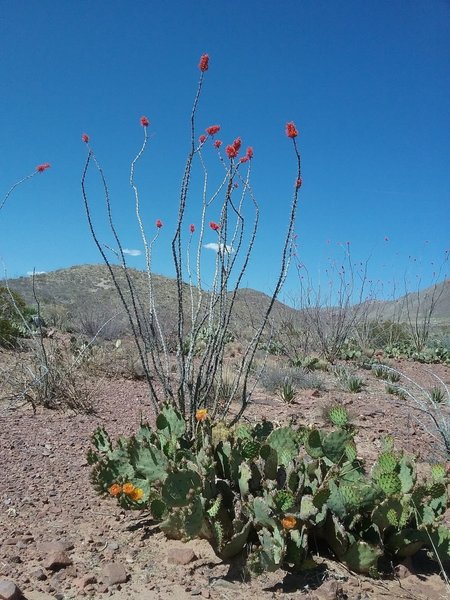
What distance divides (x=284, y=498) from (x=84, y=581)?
986 millimetres

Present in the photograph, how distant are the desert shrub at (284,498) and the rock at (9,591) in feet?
1.99

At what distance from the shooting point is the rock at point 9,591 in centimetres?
232

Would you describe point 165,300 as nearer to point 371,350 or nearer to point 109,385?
point 371,350

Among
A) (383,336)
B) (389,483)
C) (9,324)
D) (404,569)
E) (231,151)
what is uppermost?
(231,151)

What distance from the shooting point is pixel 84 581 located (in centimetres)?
249

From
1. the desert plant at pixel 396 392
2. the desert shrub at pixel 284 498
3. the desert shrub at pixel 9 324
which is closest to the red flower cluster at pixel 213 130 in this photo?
the desert shrub at pixel 284 498

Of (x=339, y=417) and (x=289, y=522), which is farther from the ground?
(x=339, y=417)

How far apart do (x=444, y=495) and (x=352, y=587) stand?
0.76 metres

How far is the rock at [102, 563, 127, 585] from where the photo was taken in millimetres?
2500

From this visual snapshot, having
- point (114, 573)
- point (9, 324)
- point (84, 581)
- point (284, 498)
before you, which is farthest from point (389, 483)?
point (9, 324)

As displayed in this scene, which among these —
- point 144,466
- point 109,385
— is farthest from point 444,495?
point 109,385

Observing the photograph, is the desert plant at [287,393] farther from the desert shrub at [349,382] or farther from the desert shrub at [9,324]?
the desert shrub at [9,324]

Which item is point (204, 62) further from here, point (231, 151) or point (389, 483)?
point (389, 483)

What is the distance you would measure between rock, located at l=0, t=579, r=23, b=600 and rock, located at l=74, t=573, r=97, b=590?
245 mm
